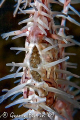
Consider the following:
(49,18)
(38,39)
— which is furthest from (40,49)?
(49,18)

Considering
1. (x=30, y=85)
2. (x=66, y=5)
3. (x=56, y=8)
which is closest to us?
(x=30, y=85)

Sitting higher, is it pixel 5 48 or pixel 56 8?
pixel 56 8

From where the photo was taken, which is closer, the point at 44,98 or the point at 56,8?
the point at 44,98

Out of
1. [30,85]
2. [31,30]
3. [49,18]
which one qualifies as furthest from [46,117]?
[49,18]

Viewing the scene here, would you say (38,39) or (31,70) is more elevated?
(38,39)

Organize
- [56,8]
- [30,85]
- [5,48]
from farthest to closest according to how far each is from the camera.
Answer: [5,48] → [56,8] → [30,85]

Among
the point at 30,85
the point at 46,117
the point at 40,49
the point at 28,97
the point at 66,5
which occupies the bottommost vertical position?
the point at 46,117

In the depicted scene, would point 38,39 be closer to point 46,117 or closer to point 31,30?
point 31,30

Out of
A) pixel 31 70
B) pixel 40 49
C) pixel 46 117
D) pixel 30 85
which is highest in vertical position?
→ pixel 40 49

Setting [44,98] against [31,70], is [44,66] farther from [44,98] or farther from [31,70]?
[44,98]
